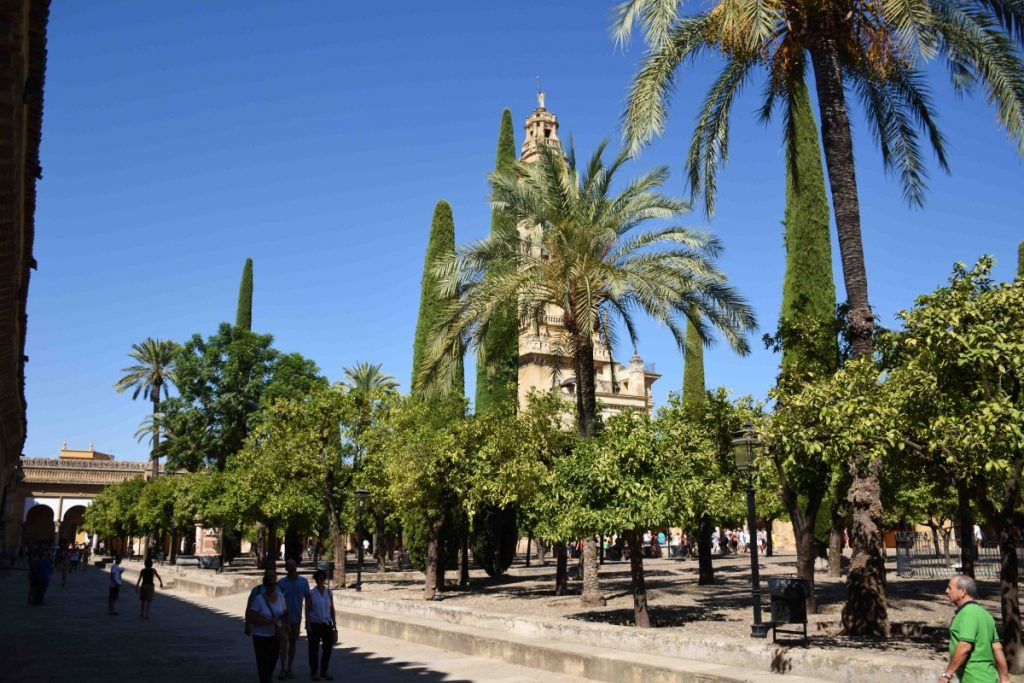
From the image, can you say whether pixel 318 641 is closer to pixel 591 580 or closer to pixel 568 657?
pixel 568 657

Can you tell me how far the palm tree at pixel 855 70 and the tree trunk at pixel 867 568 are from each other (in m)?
0.02

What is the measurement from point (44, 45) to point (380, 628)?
12.0 m

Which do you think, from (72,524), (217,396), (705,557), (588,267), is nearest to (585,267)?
(588,267)

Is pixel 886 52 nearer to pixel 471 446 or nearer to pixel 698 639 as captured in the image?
pixel 698 639

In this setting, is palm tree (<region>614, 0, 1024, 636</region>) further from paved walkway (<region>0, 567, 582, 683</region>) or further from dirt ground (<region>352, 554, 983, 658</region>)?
paved walkway (<region>0, 567, 582, 683</region>)

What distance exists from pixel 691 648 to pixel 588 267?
8549 mm

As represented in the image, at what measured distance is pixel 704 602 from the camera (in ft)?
64.3

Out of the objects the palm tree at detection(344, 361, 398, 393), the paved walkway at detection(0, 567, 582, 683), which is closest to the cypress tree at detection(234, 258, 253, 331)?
the palm tree at detection(344, 361, 398, 393)

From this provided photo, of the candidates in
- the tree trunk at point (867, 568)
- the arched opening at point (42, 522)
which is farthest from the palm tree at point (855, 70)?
the arched opening at point (42, 522)

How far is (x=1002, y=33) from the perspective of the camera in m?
14.1

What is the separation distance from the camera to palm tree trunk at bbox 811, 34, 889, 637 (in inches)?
530

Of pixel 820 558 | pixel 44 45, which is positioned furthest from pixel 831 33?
pixel 820 558

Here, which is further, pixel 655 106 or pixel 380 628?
pixel 380 628

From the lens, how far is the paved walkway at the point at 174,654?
1110 cm
